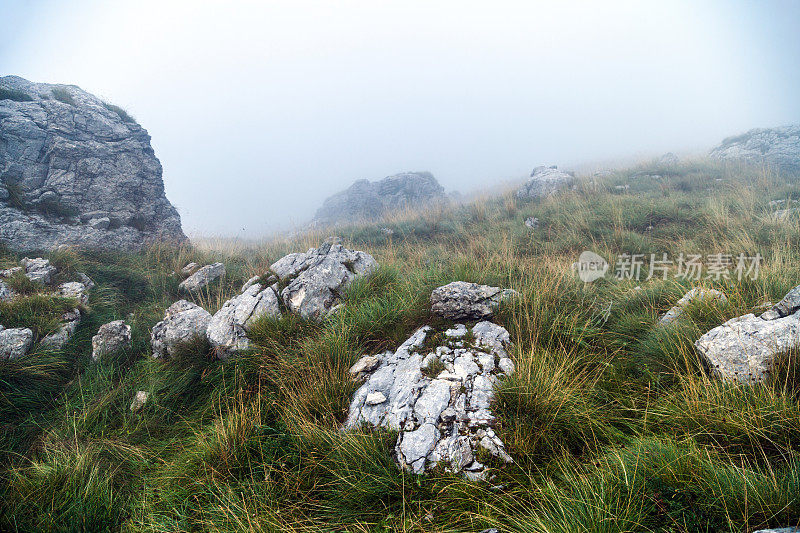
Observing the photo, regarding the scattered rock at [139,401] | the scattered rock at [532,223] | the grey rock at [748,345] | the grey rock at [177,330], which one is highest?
the grey rock at [748,345]

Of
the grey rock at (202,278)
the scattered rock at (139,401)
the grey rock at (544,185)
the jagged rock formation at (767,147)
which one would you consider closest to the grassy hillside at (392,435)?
the scattered rock at (139,401)

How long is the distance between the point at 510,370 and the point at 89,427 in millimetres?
4147

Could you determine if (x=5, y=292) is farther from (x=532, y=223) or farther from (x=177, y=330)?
(x=532, y=223)

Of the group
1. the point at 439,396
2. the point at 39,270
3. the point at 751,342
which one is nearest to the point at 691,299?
the point at 751,342

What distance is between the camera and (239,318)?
13.2ft

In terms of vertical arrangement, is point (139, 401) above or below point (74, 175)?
below

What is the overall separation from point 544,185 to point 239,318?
14.2 metres

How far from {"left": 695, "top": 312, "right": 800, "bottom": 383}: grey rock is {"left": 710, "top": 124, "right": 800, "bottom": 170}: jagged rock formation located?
18.5m

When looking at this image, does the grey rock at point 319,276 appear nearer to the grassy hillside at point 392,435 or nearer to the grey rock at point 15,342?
the grassy hillside at point 392,435

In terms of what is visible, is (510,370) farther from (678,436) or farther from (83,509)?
(83,509)

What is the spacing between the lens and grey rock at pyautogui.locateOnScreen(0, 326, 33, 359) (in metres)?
3.46

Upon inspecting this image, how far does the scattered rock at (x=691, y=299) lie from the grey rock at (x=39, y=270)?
8954mm

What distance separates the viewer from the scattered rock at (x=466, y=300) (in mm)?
3484

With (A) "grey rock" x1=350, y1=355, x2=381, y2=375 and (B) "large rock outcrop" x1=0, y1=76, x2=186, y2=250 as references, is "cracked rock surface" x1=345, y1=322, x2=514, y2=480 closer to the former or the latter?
(A) "grey rock" x1=350, y1=355, x2=381, y2=375
